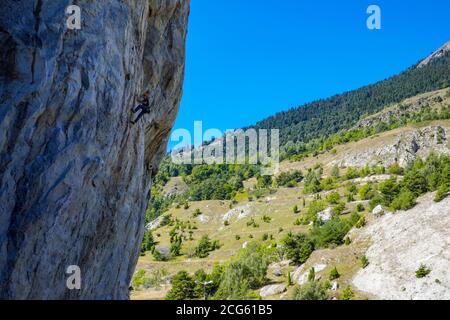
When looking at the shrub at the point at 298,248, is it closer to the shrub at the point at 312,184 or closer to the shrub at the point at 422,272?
the shrub at the point at 422,272

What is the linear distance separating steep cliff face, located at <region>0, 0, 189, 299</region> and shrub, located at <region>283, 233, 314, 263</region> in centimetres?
5680

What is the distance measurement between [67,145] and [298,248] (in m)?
66.6

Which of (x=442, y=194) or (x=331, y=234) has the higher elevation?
(x=442, y=194)

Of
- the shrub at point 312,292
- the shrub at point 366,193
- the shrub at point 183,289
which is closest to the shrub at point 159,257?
the shrub at point 183,289

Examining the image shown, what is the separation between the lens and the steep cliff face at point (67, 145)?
1681cm

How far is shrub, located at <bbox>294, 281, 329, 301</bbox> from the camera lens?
5344 cm

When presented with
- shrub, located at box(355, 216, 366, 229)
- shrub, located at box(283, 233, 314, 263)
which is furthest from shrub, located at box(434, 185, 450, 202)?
shrub, located at box(283, 233, 314, 263)

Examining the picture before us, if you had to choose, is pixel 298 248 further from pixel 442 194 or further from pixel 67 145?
pixel 67 145

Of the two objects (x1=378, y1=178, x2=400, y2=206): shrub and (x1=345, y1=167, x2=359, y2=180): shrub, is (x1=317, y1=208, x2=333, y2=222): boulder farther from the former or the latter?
(x1=345, y1=167, x2=359, y2=180): shrub

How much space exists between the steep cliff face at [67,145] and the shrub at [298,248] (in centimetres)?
5680

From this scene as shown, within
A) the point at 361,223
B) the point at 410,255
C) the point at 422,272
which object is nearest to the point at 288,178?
the point at 361,223

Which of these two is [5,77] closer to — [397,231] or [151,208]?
[397,231]

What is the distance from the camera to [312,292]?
53.9 m
